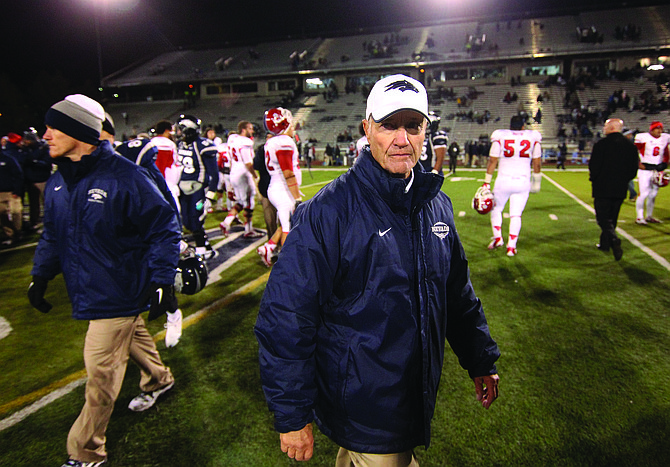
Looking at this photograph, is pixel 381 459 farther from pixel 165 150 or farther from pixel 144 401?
pixel 165 150

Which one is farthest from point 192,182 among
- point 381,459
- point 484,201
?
point 381,459

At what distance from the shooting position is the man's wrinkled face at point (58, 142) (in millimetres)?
2439

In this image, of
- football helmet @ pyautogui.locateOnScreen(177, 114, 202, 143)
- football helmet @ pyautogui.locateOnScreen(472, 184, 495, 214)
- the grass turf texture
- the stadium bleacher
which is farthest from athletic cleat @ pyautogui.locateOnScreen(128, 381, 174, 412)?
A: the stadium bleacher

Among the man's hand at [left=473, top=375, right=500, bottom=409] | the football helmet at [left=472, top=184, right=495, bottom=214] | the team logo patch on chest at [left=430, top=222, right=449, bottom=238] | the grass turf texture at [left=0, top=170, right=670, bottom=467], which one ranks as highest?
the team logo patch on chest at [left=430, top=222, right=449, bottom=238]

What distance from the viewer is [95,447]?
2520 mm

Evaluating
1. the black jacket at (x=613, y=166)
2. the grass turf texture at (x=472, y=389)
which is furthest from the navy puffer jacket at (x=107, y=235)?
the black jacket at (x=613, y=166)

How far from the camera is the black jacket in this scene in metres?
6.26

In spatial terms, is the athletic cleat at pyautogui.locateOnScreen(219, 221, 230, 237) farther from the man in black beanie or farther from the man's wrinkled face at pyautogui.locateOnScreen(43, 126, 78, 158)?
the man's wrinkled face at pyautogui.locateOnScreen(43, 126, 78, 158)

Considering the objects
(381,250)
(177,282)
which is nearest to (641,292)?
(381,250)

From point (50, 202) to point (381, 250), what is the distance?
2303mm

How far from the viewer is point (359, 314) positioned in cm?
158

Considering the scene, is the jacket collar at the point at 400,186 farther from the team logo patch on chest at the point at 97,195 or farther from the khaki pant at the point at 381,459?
the team logo patch on chest at the point at 97,195

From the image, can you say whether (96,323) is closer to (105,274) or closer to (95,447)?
(105,274)

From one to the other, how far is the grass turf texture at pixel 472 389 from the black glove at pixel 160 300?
96 cm
